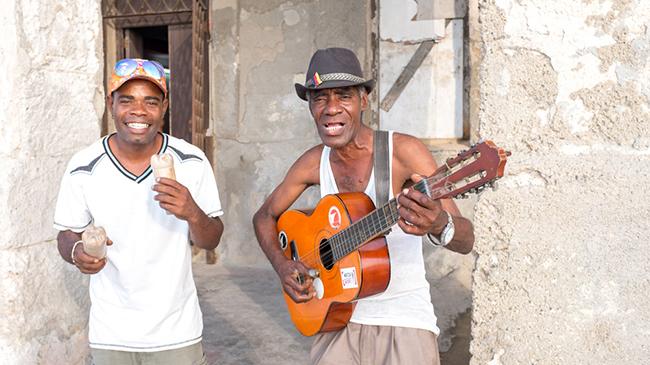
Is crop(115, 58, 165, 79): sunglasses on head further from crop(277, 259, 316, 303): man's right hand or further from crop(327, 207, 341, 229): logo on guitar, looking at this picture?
→ crop(277, 259, 316, 303): man's right hand

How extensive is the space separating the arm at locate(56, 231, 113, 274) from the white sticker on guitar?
0.75 metres

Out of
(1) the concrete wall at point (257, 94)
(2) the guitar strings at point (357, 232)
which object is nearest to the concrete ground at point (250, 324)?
(1) the concrete wall at point (257, 94)

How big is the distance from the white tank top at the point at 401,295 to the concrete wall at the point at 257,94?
135 inches

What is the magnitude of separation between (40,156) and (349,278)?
1.24 m

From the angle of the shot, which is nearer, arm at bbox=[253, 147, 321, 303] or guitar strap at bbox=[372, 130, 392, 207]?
guitar strap at bbox=[372, 130, 392, 207]

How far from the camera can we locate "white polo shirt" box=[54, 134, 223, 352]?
182cm

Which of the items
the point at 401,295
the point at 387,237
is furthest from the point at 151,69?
the point at 401,295

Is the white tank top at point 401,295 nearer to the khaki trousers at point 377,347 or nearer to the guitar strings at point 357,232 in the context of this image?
the khaki trousers at point 377,347

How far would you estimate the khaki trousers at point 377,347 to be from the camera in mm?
1859

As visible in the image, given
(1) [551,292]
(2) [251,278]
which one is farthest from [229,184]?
(1) [551,292]

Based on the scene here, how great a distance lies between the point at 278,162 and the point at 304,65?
94 centimetres

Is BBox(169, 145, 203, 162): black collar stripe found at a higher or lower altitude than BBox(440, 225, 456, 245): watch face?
higher

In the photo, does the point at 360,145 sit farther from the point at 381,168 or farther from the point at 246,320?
the point at 246,320

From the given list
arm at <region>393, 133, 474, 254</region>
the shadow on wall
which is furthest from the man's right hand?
the shadow on wall
